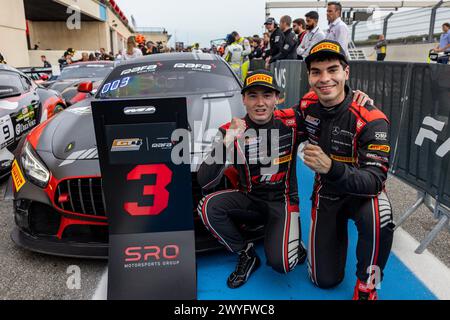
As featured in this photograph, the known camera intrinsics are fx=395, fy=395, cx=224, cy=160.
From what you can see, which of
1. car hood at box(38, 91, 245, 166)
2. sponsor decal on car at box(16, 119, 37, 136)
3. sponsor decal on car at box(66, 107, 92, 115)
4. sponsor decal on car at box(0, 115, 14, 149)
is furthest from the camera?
sponsor decal on car at box(16, 119, 37, 136)

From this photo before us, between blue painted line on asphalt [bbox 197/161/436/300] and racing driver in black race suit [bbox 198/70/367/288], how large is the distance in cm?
8

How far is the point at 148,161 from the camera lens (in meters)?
2.07

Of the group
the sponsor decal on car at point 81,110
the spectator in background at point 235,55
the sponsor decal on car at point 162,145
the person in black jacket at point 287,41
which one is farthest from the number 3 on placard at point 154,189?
the spectator in background at point 235,55

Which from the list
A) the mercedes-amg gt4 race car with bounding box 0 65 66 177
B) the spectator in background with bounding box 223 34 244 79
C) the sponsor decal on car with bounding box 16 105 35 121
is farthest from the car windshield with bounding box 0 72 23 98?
the spectator in background with bounding box 223 34 244 79

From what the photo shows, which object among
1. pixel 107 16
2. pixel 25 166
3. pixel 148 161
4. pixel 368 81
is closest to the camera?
pixel 148 161

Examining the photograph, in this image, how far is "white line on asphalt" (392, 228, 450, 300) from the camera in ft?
7.61

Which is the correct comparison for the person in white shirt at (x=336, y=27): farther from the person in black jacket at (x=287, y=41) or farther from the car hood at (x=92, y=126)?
the car hood at (x=92, y=126)

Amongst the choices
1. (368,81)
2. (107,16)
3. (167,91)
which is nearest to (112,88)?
(167,91)

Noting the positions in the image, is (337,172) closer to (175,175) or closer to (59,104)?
(175,175)

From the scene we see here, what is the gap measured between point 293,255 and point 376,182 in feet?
2.23

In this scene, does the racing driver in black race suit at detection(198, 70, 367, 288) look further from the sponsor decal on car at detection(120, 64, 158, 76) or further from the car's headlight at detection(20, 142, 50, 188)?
the sponsor decal on car at detection(120, 64, 158, 76)

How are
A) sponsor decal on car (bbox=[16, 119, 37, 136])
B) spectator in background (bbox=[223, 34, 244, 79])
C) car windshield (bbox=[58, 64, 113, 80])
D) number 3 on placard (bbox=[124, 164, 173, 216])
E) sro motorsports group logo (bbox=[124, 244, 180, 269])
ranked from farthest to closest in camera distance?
1. spectator in background (bbox=[223, 34, 244, 79])
2. car windshield (bbox=[58, 64, 113, 80])
3. sponsor decal on car (bbox=[16, 119, 37, 136])
4. sro motorsports group logo (bbox=[124, 244, 180, 269])
5. number 3 on placard (bbox=[124, 164, 173, 216])

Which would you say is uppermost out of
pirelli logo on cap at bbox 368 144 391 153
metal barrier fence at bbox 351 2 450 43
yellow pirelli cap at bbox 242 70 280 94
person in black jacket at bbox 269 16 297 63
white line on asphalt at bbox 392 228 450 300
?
metal barrier fence at bbox 351 2 450 43

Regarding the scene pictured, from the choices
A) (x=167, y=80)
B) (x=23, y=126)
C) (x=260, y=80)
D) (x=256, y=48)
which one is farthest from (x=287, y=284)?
(x=256, y=48)
